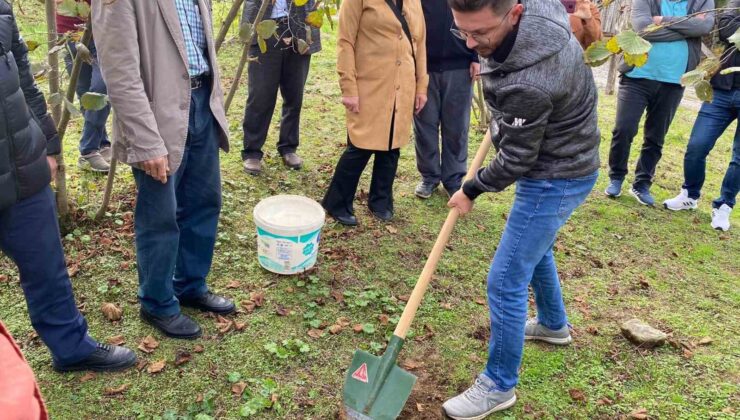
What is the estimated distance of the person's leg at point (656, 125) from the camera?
5105 mm

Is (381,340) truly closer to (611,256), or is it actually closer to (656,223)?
(611,256)

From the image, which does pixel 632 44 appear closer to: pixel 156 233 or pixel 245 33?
pixel 156 233

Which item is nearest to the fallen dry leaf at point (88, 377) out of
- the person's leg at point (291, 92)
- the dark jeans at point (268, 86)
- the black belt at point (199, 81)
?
the black belt at point (199, 81)

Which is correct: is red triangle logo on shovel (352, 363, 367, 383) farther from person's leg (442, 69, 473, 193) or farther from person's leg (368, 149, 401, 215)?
person's leg (442, 69, 473, 193)

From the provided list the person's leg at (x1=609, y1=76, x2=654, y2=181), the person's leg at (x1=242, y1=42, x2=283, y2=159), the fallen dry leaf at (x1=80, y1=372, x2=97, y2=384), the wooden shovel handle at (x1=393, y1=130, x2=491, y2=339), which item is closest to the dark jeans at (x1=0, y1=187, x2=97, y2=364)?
the fallen dry leaf at (x1=80, y1=372, x2=97, y2=384)

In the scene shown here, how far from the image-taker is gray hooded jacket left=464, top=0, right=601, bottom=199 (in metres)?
2.20

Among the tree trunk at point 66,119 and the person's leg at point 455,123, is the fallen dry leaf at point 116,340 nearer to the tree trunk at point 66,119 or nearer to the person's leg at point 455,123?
the tree trunk at point 66,119

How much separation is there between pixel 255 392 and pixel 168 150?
1.26 metres

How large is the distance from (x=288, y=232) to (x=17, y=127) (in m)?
1.66

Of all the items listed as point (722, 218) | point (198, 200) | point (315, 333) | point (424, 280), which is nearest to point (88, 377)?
point (198, 200)

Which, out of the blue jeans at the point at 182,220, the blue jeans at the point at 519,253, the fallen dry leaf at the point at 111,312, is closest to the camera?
the blue jeans at the point at 519,253

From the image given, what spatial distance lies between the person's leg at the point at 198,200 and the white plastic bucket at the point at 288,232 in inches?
18.4

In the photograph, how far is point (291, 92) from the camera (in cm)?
505

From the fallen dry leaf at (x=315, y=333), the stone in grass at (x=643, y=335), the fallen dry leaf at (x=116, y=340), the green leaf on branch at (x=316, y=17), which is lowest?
the stone in grass at (x=643, y=335)
